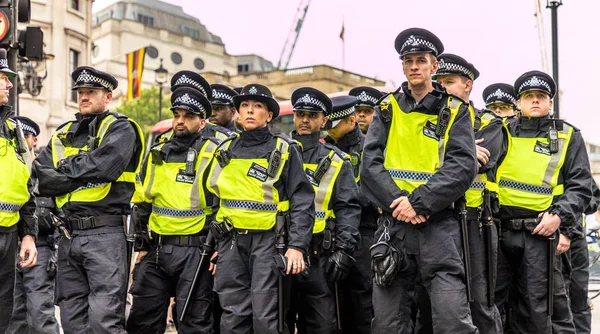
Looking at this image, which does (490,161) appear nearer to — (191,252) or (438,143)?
(438,143)

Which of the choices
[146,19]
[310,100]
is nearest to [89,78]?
[310,100]

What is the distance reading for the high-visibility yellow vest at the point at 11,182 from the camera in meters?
6.11

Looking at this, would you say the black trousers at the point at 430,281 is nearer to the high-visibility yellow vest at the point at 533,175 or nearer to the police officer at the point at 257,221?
the police officer at the point at 257,221

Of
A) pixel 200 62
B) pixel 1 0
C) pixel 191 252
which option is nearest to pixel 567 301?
pixel 191 252

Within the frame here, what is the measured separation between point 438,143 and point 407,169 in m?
0.29

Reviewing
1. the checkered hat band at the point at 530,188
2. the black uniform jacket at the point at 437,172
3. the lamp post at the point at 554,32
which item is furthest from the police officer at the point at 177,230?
the lamp post at the point at 554,32

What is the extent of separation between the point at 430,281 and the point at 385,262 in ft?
1.14

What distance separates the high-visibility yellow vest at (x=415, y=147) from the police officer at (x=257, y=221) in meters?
0.97

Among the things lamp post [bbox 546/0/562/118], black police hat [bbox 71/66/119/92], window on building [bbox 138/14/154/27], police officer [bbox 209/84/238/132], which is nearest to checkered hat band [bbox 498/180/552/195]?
police officer [bbox 209/84/238/132]

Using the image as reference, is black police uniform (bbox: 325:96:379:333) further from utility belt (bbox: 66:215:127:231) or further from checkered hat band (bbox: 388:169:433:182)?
utility belt (bbox: 66:215:127:231)

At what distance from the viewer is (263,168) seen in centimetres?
657

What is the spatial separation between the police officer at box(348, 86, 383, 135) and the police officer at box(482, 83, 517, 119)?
116cm

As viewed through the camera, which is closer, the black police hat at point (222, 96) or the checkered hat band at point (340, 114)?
the checkered hat band at point (340, 114)

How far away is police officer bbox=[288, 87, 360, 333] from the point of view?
7078mm
